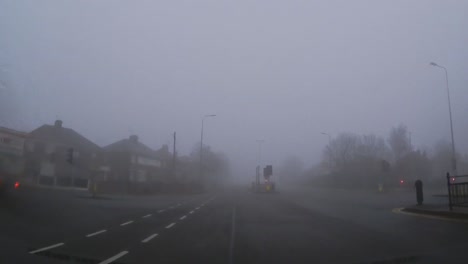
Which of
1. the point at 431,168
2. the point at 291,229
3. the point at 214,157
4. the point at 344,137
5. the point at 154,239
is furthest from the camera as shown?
the point at 214,157

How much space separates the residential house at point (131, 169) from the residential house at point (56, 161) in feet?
9.32

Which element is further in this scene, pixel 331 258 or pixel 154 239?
pixel 154 239

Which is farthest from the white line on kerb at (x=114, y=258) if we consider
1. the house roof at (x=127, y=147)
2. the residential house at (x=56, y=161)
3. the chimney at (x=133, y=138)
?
the chimney at (x=133, y=138)

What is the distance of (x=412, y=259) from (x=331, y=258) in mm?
1564

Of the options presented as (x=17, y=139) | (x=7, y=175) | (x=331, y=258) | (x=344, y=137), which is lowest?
(x=331, y=258)

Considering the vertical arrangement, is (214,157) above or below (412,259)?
above

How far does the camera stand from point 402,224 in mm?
14164

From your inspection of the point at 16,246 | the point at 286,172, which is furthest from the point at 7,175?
the point at 286,172

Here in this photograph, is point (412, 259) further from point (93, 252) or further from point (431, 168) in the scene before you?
point (431, 168)

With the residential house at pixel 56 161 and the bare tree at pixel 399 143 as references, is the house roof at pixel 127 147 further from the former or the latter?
the bare tree at pixel 399 143

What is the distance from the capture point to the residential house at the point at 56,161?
28.5 metres

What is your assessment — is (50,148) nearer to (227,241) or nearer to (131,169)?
(131,169)

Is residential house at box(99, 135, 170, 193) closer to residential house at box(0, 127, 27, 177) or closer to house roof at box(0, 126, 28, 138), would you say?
house roof at box(0, 126, 28, 138)

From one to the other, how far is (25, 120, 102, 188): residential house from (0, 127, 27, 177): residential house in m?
1.88
